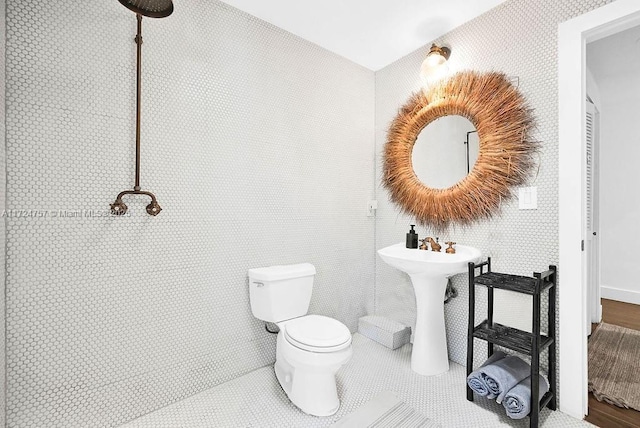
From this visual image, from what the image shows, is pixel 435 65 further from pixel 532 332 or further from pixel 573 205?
pixel 532 332

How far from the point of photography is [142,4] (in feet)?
4.68

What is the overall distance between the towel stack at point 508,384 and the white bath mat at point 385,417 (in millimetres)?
325

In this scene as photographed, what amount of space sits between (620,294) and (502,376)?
334 centimetres

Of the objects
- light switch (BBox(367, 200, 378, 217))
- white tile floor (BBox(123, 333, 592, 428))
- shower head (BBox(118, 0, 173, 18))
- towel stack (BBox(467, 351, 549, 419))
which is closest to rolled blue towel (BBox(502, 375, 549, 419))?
towel stack (BBox(467, 351, 549, 419))

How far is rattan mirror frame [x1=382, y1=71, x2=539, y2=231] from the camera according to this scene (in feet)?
5.98

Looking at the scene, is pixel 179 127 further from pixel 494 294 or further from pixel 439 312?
pixel 494 294

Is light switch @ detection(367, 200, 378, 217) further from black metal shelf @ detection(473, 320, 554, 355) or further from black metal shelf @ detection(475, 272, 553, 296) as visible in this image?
black metal shelf @ detection(473, 320, 554, 355)

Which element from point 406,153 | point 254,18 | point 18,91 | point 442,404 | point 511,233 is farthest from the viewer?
point 406,153

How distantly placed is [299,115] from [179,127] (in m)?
0.87

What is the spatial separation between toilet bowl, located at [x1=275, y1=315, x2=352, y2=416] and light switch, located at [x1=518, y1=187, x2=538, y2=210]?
1277mm

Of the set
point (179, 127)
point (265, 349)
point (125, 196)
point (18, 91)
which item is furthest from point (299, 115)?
point (265, 349)

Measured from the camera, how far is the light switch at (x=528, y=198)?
1.75 m

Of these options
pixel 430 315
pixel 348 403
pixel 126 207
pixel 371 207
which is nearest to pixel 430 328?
pixel 430 315

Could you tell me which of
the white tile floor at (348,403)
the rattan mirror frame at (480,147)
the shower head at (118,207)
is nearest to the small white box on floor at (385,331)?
the white tile floor at (348,403)
